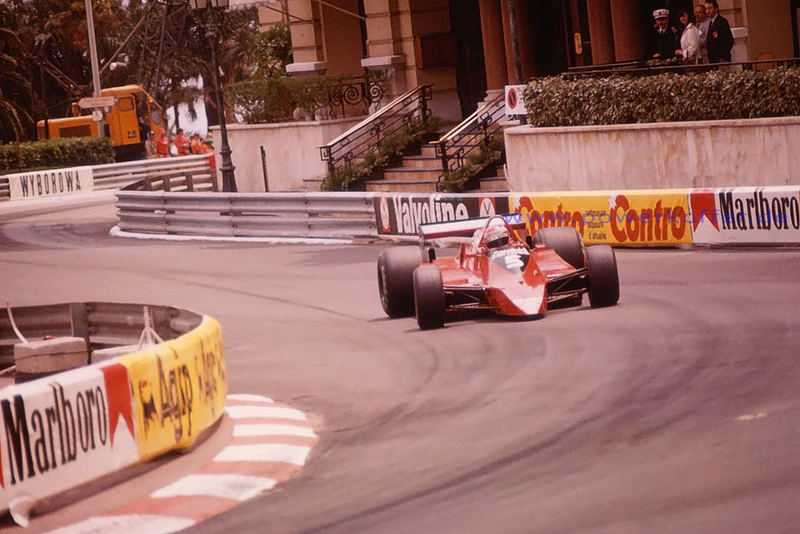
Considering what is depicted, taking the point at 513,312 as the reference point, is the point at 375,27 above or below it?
above

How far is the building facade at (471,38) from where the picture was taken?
93.8ft

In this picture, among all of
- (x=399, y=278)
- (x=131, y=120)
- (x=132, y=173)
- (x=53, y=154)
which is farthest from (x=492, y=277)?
(x=131, y=120)

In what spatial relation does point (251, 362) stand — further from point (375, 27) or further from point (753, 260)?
point (375, 27)

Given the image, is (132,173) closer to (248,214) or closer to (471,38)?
(471,38)

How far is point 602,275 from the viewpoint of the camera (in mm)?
15430

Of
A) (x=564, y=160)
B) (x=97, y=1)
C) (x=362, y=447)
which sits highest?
(x=97, y=1)

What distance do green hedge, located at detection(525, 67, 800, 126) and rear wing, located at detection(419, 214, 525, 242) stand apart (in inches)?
273

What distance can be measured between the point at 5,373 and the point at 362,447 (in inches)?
267

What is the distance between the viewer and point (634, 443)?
31.1 ft

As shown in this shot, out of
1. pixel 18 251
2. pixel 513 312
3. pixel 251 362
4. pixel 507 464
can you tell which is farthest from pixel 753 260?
pixel 18 251

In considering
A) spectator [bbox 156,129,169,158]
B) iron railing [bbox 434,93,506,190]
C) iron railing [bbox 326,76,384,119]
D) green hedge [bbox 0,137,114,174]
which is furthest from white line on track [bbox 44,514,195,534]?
spectator [bbox 156,129,169,158]

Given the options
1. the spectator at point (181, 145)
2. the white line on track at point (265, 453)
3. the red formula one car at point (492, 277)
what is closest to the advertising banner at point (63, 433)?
the white line on track at point (265, 453)

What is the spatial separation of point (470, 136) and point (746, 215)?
1240 centimetres

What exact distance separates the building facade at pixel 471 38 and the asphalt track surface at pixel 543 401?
28.8 feet
